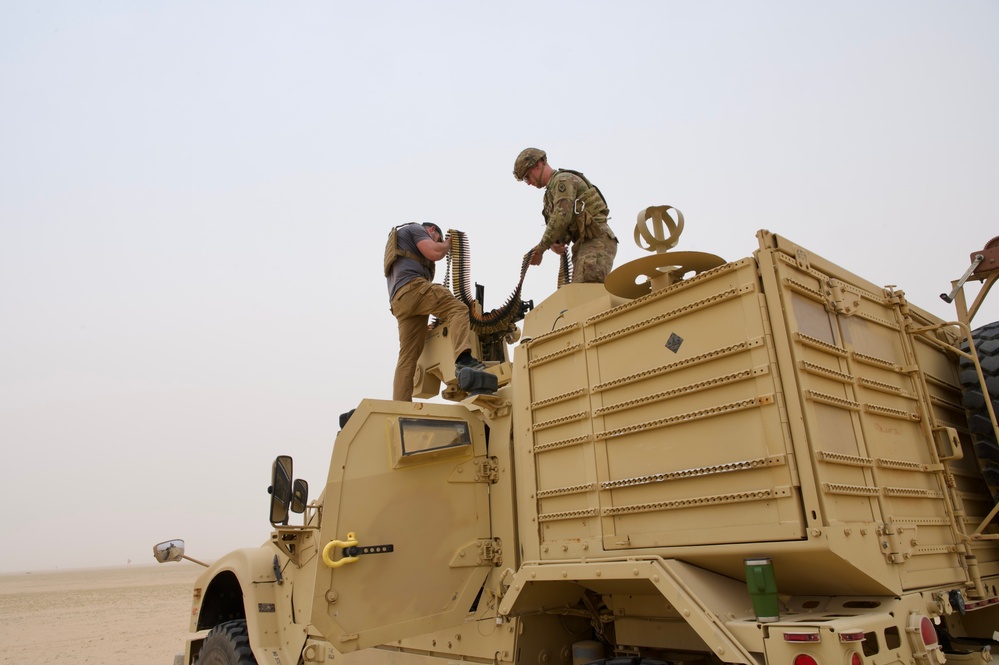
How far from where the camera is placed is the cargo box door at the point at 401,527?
4617 millimetres

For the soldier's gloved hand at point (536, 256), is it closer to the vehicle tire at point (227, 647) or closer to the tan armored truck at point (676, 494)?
the tan armored truck at point (676, 494)

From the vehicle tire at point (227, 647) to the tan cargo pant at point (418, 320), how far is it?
7.70 feet

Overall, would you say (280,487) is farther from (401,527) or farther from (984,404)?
(984,404)

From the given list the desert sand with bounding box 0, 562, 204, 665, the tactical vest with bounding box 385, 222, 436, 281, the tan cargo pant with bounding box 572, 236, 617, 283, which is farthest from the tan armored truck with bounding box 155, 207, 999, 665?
the desert sand with bounding box 0, 562, 204, 665

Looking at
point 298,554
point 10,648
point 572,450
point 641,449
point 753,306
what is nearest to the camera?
point 753,306

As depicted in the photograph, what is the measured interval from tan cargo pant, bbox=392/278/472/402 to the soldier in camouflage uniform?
922 millimetres

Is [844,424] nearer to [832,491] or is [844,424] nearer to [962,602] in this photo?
[832,491]

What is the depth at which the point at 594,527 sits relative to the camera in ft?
13.9

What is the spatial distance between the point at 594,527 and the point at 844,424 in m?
1.50

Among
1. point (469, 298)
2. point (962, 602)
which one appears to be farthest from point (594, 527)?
point (469, 298)

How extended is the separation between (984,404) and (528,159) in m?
4.09

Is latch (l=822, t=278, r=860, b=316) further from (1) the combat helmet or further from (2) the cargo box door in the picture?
(1) the combat helmet

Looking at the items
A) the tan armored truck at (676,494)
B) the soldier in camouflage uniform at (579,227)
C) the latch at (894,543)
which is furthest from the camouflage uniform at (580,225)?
the latch at (894,543)

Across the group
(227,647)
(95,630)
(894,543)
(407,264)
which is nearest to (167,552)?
(227,647)
